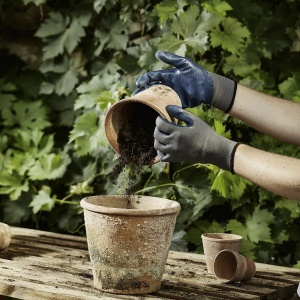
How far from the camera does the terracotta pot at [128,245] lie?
196 centimetres

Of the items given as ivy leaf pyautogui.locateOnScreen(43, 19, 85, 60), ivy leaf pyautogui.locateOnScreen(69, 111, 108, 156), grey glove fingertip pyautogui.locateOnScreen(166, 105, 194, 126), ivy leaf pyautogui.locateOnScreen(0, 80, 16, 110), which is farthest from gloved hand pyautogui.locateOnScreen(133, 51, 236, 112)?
ivy leaf pyautogui.locateOnScreen(0, 80, 16, 110)

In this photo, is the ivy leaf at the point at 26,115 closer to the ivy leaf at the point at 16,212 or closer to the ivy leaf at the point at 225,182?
the ivy leaf at the point at 16,212

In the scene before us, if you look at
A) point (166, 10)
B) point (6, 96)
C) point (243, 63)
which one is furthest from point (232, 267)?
point (6, 96)

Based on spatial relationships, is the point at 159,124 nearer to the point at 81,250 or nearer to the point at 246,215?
the point at 81,250

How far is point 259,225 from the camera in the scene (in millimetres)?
3174

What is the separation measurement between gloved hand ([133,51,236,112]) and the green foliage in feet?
1.62

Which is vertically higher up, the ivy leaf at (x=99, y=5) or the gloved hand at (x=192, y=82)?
the ivy leaf at (x=99, y=5)

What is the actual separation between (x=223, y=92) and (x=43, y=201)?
140 cm

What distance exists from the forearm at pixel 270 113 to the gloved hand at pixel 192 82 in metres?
0.04

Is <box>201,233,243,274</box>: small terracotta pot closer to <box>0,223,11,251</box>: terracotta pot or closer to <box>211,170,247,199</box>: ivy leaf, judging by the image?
<box>0,223,11,251</box>: terracotta pot

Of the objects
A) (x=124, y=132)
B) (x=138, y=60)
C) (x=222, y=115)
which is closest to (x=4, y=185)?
(x=138, y=60)

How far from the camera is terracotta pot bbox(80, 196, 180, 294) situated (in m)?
1.96

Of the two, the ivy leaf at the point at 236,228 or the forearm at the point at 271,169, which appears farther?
the ivy leaf at the point at 236,228

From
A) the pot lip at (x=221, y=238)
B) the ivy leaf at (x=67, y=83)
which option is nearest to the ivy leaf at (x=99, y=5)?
the ivy leaf at (x=67, y=83)
